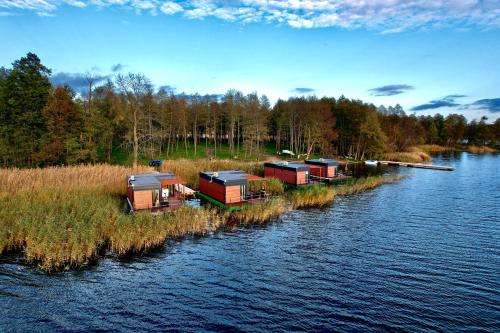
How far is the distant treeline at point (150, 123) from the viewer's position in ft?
151

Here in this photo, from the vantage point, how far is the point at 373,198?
39688mm

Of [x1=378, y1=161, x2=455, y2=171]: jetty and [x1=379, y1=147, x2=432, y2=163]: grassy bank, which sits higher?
[x1=379, y1=147, x2=432, y2=163]: grassy bank

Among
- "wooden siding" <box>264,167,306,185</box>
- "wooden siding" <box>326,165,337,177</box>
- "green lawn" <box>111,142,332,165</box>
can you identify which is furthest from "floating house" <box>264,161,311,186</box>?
"green lawn" <box>111,142,332,165</box>

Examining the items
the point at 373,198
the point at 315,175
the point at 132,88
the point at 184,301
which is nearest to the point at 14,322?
the point at 184,301

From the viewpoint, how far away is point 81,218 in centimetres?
2225

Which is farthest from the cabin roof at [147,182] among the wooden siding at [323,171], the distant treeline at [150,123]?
the wooden siding at [323,171]

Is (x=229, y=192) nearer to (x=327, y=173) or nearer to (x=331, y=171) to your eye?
(x=327, y=173)

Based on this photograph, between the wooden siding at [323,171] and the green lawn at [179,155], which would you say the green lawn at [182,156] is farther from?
the wooden siding at [323,171]

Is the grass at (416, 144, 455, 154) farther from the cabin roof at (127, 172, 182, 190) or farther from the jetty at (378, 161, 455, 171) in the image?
the cabin roof at (127, 172, 182, 190)

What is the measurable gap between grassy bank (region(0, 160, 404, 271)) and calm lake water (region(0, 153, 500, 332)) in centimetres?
136

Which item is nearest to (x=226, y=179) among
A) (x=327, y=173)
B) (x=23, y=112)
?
(x=327, y=173)

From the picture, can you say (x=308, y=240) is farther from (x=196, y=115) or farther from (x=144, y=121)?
(x=196, y=115)

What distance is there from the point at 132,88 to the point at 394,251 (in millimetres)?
43433

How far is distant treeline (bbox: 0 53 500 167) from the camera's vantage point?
4603cm
